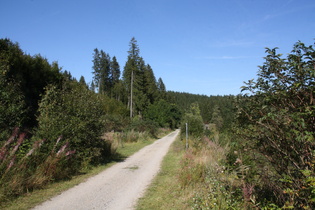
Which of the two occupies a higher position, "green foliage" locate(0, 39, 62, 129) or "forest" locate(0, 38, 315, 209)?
"green foliage" locate(0, 39, 62, 129)

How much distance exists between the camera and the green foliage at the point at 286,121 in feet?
9.57

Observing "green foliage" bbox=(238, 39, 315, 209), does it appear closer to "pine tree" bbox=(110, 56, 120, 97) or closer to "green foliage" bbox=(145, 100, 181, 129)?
"green foliage" bbox=(145, 100, 181, 129)

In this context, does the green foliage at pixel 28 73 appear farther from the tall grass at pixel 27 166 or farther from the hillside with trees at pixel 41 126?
the tall grass at pixel 27 166

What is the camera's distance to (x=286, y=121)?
316cm

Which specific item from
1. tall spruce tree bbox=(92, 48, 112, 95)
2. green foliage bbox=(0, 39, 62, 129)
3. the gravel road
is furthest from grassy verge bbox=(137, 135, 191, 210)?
tall spruce tree bbox=(92, 48, 112, 95)

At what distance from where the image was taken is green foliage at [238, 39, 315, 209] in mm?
2916

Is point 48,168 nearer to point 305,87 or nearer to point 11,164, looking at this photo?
point 11,164

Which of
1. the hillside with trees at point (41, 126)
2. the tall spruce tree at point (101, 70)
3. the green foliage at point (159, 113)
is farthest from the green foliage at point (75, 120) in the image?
the tall spruce tree at point (101, 70)

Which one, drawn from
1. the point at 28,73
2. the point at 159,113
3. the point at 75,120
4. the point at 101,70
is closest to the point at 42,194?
the point at 75,120

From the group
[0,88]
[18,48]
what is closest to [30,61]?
[18,48]

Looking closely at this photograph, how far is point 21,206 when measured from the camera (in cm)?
524

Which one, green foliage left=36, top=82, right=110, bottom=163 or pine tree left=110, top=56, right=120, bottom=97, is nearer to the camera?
green foliage left=36, top=82, right=110, bottom=163

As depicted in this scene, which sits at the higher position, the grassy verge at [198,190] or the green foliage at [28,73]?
the green foliage at [28,73]

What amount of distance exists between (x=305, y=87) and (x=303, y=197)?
4.77 ft
